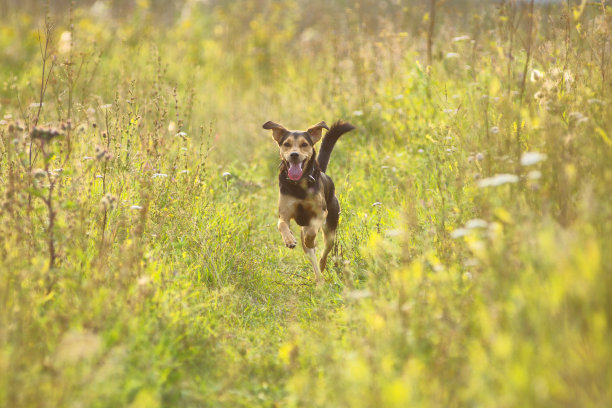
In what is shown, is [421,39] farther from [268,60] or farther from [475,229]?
[475,229]

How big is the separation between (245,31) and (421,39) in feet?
17.9

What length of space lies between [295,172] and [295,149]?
22 centimetres

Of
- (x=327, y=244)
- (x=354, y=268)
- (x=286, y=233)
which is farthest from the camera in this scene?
(x=327, y=244)

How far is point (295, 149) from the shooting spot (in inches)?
205

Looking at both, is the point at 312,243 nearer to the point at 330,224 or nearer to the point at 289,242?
the point at 289,242

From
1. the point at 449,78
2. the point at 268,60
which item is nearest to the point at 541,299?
the point at 449,78

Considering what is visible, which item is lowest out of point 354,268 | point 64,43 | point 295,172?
point 354,268

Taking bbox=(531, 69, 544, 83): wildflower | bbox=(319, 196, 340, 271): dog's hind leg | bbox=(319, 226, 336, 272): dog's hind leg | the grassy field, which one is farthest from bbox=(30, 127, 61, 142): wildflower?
bbox=(531, 69, 544, 83): wildflower

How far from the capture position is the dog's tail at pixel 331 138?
5.52 m

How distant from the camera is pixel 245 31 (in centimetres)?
1323

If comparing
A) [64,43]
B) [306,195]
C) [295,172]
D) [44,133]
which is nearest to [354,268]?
[306,195]

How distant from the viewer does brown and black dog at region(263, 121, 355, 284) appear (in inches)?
201

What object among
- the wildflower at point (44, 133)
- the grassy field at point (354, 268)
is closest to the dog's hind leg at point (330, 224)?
the grassy field at point (354, 268)

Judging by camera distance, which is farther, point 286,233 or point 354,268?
point 286,233
